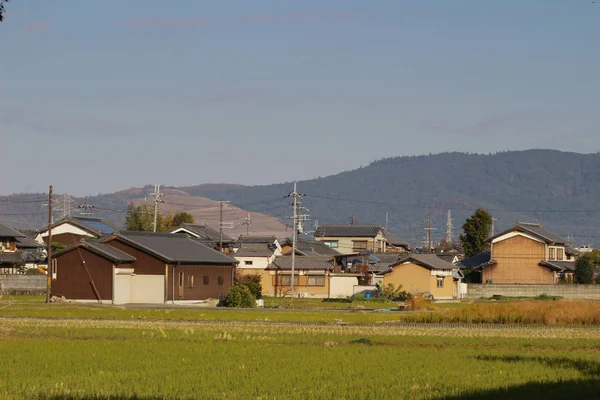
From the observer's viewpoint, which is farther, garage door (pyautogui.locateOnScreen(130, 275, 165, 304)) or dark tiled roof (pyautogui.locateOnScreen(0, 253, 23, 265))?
dark tiled roof (pyautogui.locateOnScreen(0, 253, 23, 265))

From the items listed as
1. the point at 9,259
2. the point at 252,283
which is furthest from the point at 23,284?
the point at 252,283

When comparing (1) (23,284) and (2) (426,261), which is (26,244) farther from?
(2) (426,261)

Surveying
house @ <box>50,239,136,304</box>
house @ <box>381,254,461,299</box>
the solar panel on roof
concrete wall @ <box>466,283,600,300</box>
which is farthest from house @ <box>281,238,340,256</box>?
house @ <box>50,239,136,304</box>

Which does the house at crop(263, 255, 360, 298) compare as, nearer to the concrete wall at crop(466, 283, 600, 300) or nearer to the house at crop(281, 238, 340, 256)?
the house at crop(281, 238, 340, 256)

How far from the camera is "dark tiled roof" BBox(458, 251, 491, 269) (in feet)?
330

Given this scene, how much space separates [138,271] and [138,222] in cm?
6009

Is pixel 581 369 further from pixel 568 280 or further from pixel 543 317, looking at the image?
pixel 568 280

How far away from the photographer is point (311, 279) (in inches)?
3410

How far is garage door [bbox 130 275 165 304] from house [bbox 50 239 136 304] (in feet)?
0.20

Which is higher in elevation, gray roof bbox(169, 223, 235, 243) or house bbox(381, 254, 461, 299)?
gray roof bbox(169, 223, 235, 243)

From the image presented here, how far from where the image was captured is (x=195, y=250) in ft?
226

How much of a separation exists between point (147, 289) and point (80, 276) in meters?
4.14

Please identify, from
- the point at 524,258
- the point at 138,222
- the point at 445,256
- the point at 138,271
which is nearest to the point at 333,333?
the point at 138,271

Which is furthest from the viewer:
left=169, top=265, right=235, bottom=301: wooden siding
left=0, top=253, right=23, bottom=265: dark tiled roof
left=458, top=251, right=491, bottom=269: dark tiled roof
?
left=458, top=251, right=491, bottom=269: dark tiled roof
